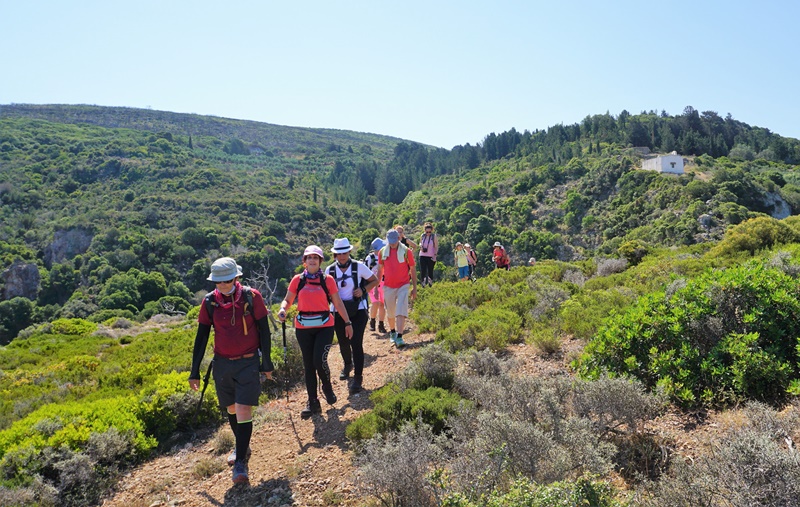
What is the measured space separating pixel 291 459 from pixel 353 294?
1.94 m

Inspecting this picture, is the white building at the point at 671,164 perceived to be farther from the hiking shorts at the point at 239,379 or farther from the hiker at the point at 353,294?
the hiking shorts at the point at 239,379

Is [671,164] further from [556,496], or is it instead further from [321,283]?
[556,496]

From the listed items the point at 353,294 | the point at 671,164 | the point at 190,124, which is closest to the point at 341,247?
the point at 353,294

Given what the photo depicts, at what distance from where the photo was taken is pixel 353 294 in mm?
5527

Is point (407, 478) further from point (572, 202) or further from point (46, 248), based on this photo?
point (46, 248)

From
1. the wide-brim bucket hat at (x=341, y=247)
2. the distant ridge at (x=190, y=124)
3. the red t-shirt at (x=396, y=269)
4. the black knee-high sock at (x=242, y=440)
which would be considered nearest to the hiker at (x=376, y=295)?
the red t-shirt at (x=396, y=269)

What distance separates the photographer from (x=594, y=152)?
76.4 metres

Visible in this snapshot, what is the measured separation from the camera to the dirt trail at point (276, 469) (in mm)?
3760

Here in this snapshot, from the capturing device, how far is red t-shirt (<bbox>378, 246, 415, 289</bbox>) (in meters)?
6.95

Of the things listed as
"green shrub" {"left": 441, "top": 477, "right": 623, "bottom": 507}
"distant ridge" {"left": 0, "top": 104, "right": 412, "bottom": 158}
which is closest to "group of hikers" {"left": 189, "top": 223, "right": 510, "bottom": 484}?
"green shrub" {"left": 441, "top": 477, "right": 623, "bottom": 507}

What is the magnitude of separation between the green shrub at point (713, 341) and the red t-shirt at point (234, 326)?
121 inches

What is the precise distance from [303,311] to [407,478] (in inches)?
91.7

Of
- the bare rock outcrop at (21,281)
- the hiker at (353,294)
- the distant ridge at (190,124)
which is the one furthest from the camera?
the distant ridge at (190,124)

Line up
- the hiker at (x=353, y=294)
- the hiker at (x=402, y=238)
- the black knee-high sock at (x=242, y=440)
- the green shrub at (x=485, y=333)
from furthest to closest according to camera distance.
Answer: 1. the hiker at (x=402, y=238)
2. the green shrub at (x=485, y=333)
3. the hiker at (x=353, y=294)
4. the black knee-high sock at (x=242, y=440)
